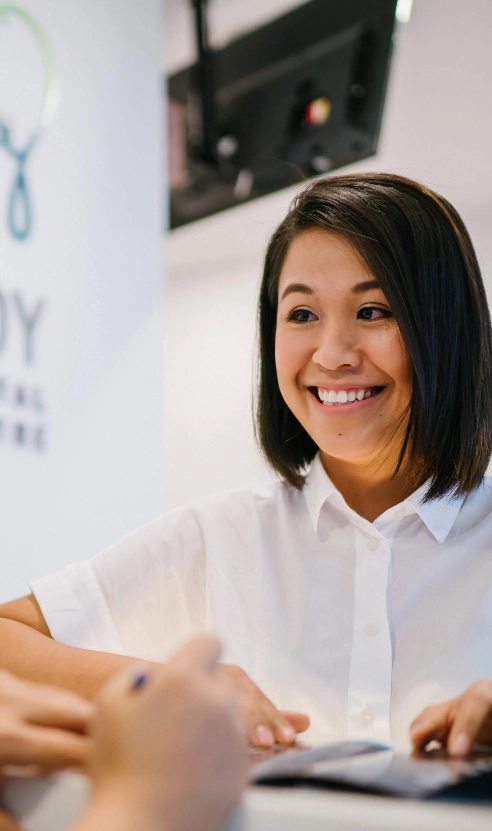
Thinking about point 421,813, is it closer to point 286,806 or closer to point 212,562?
point 286,806

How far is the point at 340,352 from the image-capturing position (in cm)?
110

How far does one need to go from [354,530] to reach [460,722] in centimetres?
52

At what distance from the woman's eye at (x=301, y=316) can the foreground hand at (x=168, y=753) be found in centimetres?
81

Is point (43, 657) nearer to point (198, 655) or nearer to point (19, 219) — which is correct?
point (198, 655)

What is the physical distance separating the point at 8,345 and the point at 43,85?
0.59 metres

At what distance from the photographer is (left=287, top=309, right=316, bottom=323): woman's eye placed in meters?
1.18

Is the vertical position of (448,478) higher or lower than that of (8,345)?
lower

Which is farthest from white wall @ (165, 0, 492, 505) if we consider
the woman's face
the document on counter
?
the document on counter

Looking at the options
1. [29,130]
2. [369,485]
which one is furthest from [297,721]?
[29,130]

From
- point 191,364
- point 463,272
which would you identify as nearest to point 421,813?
point 463,272

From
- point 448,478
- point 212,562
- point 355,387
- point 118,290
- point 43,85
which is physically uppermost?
point 43,85

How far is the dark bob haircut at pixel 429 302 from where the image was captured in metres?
1.10

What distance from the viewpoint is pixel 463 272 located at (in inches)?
45.9

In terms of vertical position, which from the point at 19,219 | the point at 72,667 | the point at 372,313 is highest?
the point at 19,219
